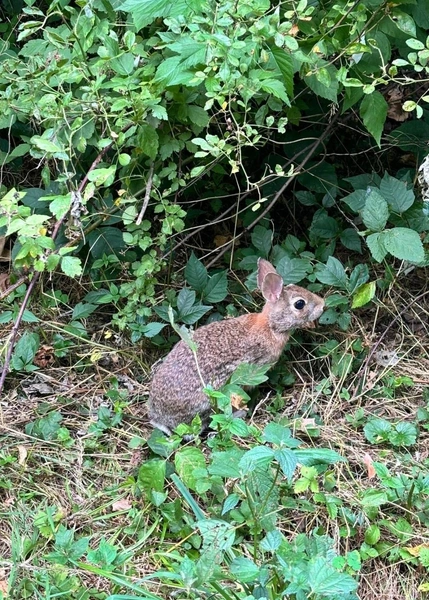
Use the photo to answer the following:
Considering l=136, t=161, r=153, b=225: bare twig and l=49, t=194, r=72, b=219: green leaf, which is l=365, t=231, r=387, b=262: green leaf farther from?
l=49, t=194, r=72, b=219: green leaf

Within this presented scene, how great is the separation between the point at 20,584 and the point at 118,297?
71.9 inches

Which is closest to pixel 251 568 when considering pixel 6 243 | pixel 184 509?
pixel 184 509

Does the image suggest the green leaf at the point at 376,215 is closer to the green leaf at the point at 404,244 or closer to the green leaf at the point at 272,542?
the green leaf at the point at 404,244

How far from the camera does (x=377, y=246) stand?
4.02 metres

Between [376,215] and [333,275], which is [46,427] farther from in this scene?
[376,215]

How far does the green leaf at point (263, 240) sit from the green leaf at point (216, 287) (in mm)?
309

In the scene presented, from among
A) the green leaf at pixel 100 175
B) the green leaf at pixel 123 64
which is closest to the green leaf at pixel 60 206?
the green leaf at pixel 100 175

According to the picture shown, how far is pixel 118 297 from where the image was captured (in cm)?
451

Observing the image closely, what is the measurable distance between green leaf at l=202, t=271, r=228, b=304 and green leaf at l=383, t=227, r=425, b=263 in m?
0.95

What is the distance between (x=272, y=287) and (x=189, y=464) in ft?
4.25

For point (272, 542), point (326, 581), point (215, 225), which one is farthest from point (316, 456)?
point (215, 225)

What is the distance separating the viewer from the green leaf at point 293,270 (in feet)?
14.7

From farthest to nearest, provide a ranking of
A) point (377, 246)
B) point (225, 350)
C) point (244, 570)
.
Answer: point (225, 350) → point (377, 246) → point (244, 570)

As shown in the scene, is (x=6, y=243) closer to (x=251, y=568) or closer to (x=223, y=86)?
(x=223, y=86)
